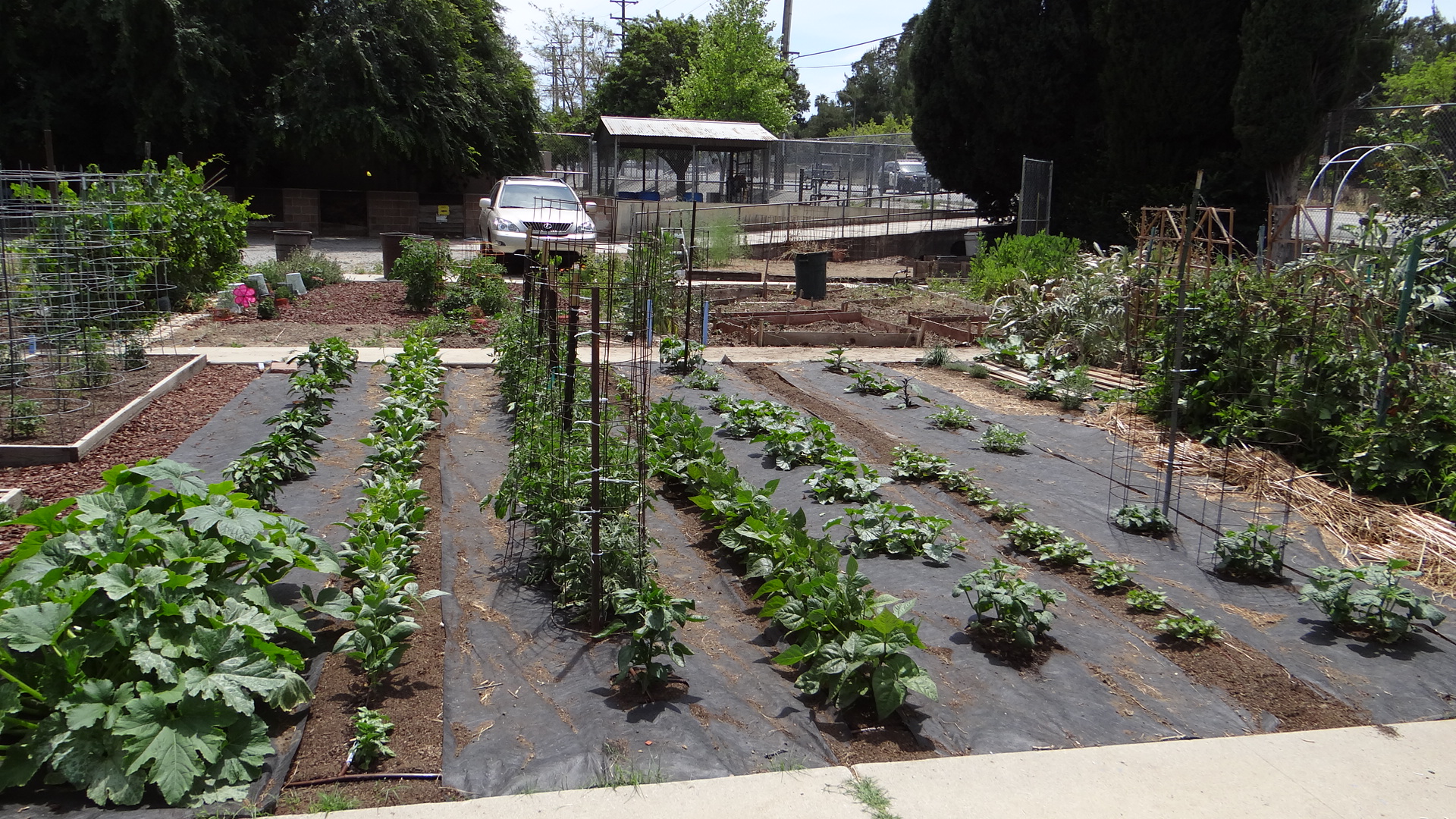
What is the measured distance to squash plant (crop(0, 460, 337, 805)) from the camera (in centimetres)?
335

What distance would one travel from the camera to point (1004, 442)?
327 inches

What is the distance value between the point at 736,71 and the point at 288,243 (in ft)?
81.5

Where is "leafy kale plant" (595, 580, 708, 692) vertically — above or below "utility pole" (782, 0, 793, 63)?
below

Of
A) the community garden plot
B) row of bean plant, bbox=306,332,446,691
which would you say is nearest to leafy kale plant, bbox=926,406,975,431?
the community garden plot

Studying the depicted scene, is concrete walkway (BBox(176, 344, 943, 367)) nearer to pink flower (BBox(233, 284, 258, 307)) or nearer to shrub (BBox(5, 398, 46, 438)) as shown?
pink flower (BBox(233, 284, 258, 307))

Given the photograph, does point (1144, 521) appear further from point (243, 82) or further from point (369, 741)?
point (243, 82)

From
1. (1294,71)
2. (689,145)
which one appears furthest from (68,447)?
(689,145)

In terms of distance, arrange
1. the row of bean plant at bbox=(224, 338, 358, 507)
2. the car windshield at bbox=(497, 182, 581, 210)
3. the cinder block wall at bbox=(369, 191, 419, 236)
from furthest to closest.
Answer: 1. the cinder block wall at bbox=(369, 191, 419, 236)
2. the car windshield at bbox=(497, 182, 581, 210)
3. the row of bean plant at bbox=(224, 338, 358, 507)

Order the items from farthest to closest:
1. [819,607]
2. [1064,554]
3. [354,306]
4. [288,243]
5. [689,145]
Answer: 1. [689,145]
2. [288,243]
3. [354,306]
4. [1064,554]
5. [819,607]

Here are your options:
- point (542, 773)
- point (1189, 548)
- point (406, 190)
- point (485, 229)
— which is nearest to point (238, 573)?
point (542, 773)

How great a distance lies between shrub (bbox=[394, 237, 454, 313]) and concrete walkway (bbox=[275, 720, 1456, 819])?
38.9 feet

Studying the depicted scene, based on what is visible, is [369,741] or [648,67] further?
[648,67]

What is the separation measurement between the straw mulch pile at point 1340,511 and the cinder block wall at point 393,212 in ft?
73.8

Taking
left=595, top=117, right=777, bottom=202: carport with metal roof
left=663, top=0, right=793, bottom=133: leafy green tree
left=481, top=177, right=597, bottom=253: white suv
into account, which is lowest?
left=481, top=177, right=597, bottom=253: white suv
